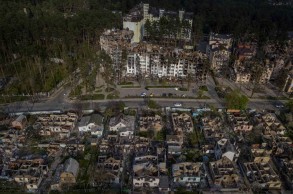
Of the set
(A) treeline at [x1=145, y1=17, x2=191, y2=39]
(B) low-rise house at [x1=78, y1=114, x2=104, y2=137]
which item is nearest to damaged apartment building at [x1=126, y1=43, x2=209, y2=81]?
(A) treeline at [x1=145, y1=17, x2=191, y2=39]

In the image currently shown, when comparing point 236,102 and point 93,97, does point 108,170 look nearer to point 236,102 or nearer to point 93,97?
point 93,97

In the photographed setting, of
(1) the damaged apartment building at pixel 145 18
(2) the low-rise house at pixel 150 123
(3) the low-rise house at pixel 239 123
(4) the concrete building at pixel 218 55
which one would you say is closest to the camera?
(2) the low-rise house at pixel 150 123

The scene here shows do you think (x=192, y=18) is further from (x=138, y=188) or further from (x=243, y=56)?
(x=138, y=188)

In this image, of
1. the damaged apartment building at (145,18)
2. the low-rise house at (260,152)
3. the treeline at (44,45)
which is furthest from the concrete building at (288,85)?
the treeline at (44,45)

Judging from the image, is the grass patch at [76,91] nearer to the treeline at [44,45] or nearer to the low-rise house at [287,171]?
the treeline at [44,45]

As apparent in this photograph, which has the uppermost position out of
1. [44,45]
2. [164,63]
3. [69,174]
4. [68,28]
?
[68,28]

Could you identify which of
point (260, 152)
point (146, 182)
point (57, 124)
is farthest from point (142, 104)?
point (260, 152)

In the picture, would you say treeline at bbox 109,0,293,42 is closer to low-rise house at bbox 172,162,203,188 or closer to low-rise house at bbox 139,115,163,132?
low-rise house at bbox 139,115,163,132
